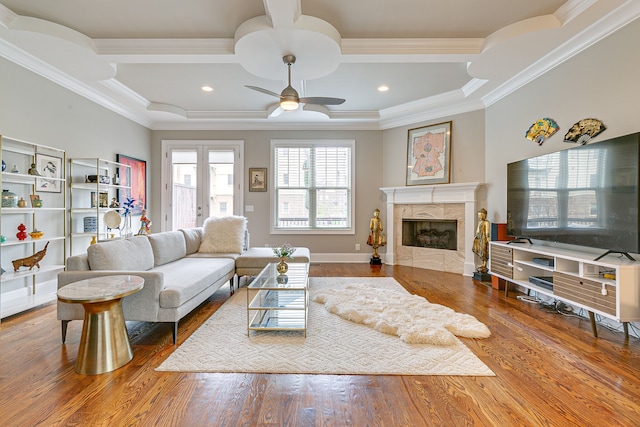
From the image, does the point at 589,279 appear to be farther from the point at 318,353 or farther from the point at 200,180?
the point at 200,180

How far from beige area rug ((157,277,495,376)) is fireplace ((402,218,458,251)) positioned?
3107 millimetres

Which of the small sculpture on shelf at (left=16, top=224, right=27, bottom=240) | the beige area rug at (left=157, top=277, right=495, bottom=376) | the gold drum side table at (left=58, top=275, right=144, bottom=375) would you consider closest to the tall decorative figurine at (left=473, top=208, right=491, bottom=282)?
the beige area rug at (left=157, top=277, right=495, bottom=376)

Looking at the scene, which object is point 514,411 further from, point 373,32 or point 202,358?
point 373,32

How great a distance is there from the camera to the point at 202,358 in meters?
2.05

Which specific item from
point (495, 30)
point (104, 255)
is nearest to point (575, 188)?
point (495, 30)

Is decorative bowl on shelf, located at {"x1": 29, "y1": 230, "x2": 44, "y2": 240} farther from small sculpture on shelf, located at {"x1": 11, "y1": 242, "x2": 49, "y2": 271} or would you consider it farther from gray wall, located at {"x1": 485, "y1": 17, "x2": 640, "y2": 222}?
gray wall, located at {"x1": 485, "y1": 17, "x2": 640, "y2": 222}

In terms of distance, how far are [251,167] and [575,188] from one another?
4961 mm

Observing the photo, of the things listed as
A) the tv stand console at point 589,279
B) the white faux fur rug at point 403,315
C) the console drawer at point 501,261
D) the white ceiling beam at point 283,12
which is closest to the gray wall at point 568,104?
the console drawer at point 501,261

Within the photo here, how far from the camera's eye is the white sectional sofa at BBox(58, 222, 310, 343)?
227cm

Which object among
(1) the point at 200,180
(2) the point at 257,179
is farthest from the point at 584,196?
(1) the point at 200,180

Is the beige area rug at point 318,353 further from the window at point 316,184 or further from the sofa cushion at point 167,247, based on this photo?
the window at point 316,184

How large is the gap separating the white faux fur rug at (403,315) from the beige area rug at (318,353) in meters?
0.07

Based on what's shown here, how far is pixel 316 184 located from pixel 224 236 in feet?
7.57

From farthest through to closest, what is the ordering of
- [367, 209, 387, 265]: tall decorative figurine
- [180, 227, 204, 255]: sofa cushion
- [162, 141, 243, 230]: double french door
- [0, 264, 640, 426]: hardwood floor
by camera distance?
1. [162, 141, 243, 230]: double french door
2. [367, 209, 387, 265]: tall decorative figurine
3. [180, 227, 204, 255]: sofa cushion
4. [0, 264, 640, 426]: hardwood floor
